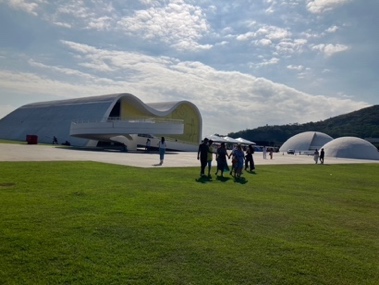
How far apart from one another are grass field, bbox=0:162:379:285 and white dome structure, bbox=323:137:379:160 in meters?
47.0

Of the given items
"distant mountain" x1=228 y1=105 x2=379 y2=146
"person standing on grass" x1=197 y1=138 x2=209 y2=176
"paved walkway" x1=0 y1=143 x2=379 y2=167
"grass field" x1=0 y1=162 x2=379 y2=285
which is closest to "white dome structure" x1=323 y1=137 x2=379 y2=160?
"paved walkway" x1=0 y1=143 x2=379 y2=167

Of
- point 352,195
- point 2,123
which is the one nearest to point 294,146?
point 2,123

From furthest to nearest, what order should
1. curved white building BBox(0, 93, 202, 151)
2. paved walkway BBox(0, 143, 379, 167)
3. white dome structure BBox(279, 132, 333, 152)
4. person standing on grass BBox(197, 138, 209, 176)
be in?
white dome structure BBox(279, 132, 333, 152) < curved white building BBox(0, 93, 202, 151) < paved walkway BBox(0, 143, 379, 167) < person standing on grass BBox(197, 138, 209, 176)

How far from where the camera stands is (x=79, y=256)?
14.3ft

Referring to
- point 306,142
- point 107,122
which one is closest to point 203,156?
point 107,122

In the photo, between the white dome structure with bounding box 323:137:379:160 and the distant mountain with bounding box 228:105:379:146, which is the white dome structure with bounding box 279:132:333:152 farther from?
the distant mountain with bounding box 228:105:379:146

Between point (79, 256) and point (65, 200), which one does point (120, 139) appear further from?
point (79, 256)

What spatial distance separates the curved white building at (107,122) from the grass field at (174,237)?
1054 inches

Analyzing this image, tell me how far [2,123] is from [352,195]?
6481 centimetres

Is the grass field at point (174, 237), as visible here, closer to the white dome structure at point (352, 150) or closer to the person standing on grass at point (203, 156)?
the person standing on grass at point (203, 156)

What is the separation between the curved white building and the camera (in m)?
35.8

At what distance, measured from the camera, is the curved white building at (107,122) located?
117 feet

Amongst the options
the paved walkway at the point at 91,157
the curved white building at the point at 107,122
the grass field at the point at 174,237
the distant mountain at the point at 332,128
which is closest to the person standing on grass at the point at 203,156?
the paved walkway at the point at 91,157

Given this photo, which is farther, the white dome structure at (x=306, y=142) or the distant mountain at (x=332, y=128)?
the distant mountain at (x=332, y=128)
